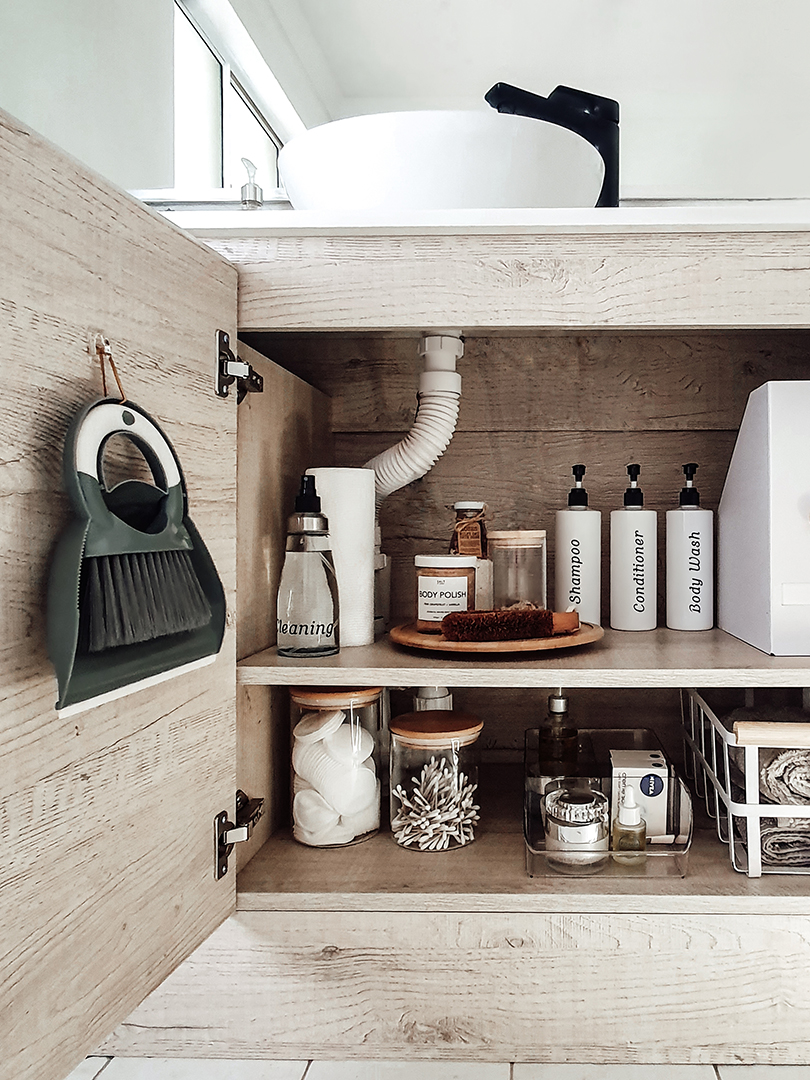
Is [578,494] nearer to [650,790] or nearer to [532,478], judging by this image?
[532,478]

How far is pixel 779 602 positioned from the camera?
2.80 ft

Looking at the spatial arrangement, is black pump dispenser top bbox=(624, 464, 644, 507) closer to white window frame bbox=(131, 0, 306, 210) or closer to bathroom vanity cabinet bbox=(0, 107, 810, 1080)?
bathroom vanity cabinet bbox=(0, 107, 810, 1080)

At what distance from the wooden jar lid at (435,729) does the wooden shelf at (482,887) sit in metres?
0.12

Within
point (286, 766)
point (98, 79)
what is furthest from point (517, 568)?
point (98, 79)

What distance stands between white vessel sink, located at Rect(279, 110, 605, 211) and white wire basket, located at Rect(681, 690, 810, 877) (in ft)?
1.94

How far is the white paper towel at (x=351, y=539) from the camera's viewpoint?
0.95 metres

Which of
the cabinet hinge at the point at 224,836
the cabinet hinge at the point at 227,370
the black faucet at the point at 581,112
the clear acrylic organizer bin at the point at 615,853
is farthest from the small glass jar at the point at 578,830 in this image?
the black faucet at the point at 581,112

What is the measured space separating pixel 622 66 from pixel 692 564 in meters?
0.69

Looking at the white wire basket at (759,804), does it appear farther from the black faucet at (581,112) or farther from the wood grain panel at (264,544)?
the black faucet at (581,112)

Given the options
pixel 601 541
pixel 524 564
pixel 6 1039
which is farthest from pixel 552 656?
pixel 6 1039

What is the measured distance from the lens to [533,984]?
2.74ft

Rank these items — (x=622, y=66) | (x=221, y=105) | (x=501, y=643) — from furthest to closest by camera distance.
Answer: (x=221, y=105) < (x=622, y=66) < (x=501, y=643)

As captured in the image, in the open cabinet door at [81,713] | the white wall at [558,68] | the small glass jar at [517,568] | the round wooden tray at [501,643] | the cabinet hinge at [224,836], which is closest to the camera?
the open cabinet door at [81,713]

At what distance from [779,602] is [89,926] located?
2.26 feet
